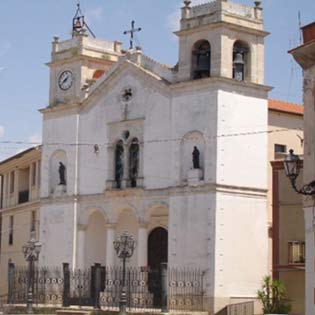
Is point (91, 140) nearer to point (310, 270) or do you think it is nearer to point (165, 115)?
point (165, 115)

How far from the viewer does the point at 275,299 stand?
36969 mm

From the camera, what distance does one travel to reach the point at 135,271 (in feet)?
144

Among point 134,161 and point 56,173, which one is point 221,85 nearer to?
point 134,161

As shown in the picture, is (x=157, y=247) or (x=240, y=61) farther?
(x=157, y=247)

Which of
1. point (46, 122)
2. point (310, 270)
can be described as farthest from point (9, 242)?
point (310, 270)

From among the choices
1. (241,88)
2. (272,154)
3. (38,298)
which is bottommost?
(38,298)

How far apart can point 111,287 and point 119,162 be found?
20.5 feet

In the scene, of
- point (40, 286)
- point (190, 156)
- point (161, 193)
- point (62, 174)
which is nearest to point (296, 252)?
point (190, 156)

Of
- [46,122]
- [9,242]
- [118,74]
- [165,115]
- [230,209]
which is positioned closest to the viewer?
[230,209]

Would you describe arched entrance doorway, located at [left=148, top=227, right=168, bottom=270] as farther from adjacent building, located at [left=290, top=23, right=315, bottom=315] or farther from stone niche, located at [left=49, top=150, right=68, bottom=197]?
adjacent building, located at [left=290, top=23, right=315, bottom=315]

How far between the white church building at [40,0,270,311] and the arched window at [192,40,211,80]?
46mm

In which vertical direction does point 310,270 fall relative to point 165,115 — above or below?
below

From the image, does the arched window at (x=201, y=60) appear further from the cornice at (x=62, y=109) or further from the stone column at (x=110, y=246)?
the stone column at (x=110, y=246)

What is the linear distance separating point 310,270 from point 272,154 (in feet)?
64.8
